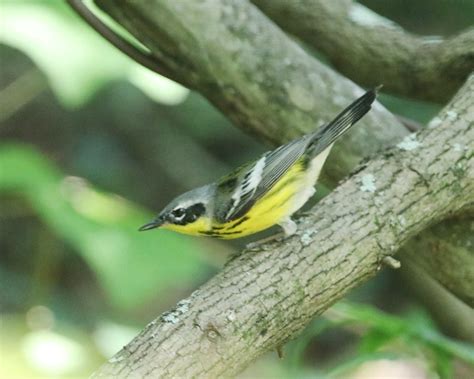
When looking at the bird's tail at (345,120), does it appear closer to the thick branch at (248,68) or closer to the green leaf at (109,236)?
the thick branch at (248,68)

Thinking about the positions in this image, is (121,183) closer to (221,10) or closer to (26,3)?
(26,3)

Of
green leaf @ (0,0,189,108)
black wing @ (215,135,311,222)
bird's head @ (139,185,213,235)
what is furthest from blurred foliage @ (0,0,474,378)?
black wing @ (215,135,311,222)

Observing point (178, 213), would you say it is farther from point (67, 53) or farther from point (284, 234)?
point (67, 53)

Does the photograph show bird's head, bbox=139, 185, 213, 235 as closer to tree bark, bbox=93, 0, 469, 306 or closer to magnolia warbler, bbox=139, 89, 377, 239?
magnolia warbler, bbox=139, 89, 377, 239

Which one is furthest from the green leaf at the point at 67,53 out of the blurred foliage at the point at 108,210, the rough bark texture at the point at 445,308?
the rough bark texture at the point at 445,308

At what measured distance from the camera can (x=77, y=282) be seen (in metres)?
4.76

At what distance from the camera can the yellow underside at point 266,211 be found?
2.26 meters

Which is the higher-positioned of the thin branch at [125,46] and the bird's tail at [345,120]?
the thin branch at [125,46]

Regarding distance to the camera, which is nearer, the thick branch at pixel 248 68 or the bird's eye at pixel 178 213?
the thick branch at pixel 248 68

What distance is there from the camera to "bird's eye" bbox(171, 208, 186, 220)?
2.34 m

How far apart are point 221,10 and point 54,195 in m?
0.99

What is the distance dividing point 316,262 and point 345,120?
436mm

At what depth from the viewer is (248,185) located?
231cm

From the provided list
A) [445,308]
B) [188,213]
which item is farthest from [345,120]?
[445,308]
